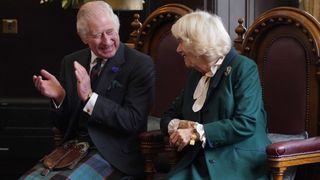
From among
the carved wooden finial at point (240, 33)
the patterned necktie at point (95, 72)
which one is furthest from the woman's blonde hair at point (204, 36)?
the carved wooden finial at point (240, 33)

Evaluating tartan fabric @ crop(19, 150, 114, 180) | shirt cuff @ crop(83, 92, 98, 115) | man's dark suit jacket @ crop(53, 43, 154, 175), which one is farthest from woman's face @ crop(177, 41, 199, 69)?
tartan fabric @ crop(19, 150, 114, 180)

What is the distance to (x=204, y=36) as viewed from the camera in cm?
258

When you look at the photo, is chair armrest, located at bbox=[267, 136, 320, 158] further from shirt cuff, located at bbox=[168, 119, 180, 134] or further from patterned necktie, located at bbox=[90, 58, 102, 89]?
patterned necktie, located at bbox=[90, 58, 102, 89]

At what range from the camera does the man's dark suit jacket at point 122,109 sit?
2.91 m

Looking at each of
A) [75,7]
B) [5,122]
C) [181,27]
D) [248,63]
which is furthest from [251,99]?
[5,122]

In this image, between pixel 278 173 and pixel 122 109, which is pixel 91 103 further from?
pixel 278 173

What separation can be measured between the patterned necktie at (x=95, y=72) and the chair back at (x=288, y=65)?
0.71 meters

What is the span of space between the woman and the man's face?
44 cm

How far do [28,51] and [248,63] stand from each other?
2.92 metres

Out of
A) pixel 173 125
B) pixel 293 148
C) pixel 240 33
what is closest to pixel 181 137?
pixel 173 125

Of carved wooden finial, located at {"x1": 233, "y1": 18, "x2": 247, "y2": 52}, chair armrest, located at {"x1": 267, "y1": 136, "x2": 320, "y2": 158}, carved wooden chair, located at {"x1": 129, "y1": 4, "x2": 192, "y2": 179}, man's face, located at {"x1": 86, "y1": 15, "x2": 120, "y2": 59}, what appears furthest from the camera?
carved wooden chair, located at {"x1": 129, "y1": 4, "x2": 192, "y2": 179}

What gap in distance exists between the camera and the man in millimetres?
2904

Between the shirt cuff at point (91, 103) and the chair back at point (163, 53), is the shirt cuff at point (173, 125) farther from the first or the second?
the chair back at point (163, 53)

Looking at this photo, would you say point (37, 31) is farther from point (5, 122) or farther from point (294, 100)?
point (294, 100)
